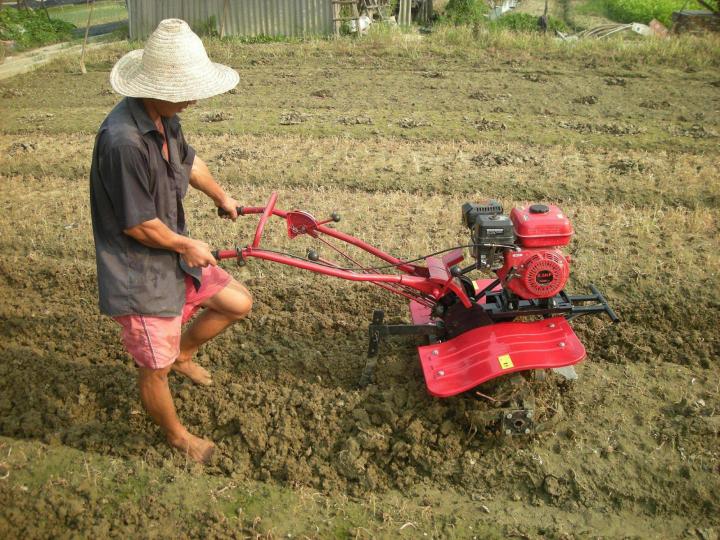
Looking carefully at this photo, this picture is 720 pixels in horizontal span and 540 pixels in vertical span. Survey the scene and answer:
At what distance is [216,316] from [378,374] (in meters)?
1.03

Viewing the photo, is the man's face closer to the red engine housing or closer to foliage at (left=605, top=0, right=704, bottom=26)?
the red engine housing

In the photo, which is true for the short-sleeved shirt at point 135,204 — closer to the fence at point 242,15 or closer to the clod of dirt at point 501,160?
the clod of dirt at point 501,160

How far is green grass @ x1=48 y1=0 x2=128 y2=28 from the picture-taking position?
23569mm

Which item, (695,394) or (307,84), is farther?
(307,84)

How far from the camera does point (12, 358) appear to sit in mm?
4148

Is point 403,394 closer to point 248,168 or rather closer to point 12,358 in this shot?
point 12,358

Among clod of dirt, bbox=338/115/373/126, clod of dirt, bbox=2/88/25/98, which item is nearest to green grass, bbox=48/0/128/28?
clod of dirt, bbox=2/88/25/98

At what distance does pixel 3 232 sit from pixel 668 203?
6.07 m

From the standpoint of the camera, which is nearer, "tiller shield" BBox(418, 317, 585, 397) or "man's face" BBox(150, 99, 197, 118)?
"man's face" BBox(150, 99, 197, 118)

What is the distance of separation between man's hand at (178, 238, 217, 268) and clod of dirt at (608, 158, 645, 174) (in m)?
5.19

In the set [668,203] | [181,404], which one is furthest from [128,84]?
[668,203]

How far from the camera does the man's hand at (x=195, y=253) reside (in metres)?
2.88

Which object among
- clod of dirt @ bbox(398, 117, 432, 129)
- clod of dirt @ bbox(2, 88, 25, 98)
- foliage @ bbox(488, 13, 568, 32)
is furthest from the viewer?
foliage @ bbox(488, 13, 568, 32)

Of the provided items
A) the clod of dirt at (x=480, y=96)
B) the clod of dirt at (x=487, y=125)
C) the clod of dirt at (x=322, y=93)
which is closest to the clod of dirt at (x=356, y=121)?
the clod of dirt at (x=487, y=125)
